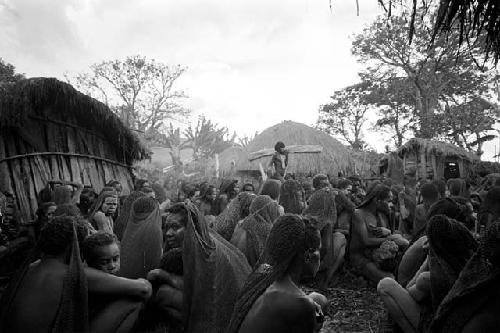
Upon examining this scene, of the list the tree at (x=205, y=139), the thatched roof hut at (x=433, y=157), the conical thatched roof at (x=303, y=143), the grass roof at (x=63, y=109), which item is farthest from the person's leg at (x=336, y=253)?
the tree at (x=205, y=139)

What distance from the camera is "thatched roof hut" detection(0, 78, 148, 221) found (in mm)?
8398

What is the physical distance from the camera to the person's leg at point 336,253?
6578 millimetres

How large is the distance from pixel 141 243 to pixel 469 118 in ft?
78.5

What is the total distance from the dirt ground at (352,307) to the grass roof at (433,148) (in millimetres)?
13900

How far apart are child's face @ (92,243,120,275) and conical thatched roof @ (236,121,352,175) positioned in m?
18.7

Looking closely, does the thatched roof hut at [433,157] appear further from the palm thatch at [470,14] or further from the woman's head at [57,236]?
the woman's head at [57,236]

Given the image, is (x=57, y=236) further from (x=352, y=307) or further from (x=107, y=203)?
(x=352, y=307)

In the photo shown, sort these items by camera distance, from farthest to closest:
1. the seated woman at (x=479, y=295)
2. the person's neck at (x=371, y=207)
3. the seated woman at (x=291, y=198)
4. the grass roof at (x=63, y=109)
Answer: the grass roof at (x=63, y=109), the seated woman at (x=291, y=198), the person's neck at (x=371, y=207), the seated woman at (x=479, y=295)

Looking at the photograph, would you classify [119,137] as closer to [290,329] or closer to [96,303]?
[96,303]

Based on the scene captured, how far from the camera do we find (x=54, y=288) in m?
3.20

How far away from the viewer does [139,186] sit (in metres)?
8.09

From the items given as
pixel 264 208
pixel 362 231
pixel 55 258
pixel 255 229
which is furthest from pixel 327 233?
pixel 55 258

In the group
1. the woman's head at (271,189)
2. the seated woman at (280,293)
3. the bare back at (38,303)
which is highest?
the woman's head at (271,189)

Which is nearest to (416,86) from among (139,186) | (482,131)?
(482,131)
